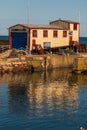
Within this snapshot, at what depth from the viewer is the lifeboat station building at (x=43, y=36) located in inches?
3231

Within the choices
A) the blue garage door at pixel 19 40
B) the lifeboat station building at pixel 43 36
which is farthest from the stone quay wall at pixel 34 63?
the blue garage door at pixel 19 40

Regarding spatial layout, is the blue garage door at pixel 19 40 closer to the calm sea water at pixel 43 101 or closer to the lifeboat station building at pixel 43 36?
the lifeboat station building at pixel 43 36

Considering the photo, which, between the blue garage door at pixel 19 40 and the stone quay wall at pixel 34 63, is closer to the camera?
the stone quay wall at pixel 34 63

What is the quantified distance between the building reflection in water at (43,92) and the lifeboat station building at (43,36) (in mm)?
8079

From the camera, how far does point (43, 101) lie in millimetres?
50188

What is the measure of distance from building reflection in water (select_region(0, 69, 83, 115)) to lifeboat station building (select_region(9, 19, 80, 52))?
8079 millimetres

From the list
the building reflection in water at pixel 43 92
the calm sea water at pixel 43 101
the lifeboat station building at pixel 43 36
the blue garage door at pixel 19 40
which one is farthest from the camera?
the blue garage door at pixel 19 40

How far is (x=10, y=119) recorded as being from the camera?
137 ft

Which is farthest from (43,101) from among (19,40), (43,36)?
(43,36)

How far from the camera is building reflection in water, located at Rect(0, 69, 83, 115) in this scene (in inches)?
1836

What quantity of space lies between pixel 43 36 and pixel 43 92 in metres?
28.9

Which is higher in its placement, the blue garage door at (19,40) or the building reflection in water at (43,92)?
the blue garage door at (19,40)

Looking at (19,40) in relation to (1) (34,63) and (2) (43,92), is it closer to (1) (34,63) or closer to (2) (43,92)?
(1) (34,63)

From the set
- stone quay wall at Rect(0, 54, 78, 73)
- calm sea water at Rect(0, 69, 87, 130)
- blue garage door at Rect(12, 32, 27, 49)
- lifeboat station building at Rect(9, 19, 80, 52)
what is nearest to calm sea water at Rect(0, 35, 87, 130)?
calm sea water at Rect(0, 69, 87, 130)
